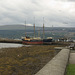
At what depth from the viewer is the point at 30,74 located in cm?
834

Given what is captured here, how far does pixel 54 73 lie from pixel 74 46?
43.5ft

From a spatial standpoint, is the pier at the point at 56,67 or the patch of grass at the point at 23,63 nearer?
the pier at the point at 56,67

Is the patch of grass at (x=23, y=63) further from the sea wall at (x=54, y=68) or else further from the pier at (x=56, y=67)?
the sea wall at (x=54, y=68)

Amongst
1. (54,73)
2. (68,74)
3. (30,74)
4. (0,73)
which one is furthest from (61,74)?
(0,73)

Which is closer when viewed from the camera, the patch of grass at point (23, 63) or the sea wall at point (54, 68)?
the sea wall at point (54, 68)

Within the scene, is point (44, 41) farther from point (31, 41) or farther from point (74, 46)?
point (74, 46)

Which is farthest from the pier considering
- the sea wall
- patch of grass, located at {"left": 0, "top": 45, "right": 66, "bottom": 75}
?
patch of grass, located at {"left": 0, "top": 45, "right": 66, "bottom": 75}

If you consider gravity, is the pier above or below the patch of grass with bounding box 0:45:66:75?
above

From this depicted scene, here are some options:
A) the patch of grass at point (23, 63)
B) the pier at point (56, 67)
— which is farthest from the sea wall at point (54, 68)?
the patch of grass at point (23, 63)

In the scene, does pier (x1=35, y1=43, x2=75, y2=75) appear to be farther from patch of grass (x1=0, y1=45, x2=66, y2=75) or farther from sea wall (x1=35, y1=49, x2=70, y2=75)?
patch of grass (x1=0, y1=45, x2=66, y2=75)

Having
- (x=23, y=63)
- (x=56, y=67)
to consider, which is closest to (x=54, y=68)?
(x=56, y=67)

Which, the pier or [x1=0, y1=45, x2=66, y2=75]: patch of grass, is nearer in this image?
the pier

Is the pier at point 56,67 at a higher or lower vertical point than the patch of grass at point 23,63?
higher

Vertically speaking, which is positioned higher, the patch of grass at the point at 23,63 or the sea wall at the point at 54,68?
the sea wall at the point at 54,68
